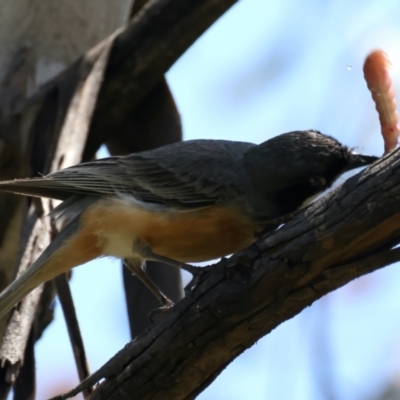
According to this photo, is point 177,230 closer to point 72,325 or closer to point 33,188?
point 33,188

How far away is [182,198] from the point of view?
186 inches

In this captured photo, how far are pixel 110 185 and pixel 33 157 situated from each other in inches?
74.0

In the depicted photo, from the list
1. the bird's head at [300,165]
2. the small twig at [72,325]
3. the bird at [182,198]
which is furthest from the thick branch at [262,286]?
the small twig at [72,325]

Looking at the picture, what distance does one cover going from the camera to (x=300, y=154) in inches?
178

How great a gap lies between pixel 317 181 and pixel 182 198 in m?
0.86

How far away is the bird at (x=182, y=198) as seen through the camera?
14.8ft

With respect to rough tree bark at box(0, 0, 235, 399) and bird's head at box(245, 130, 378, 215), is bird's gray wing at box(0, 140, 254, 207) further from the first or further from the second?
rough tree bark at box(0, 0, 235, 399)

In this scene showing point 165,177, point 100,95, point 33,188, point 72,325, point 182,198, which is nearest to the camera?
point 182,198

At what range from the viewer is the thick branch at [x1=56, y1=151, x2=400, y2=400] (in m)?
3.18

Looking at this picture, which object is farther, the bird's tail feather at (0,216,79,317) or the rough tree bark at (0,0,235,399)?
the rough tree bark at (0,0,235,399)

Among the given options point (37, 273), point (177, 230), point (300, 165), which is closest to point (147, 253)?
point (177, 230)

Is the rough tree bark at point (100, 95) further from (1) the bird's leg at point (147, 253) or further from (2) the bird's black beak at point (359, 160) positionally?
(2) the bird's black beak at point (359, 160)

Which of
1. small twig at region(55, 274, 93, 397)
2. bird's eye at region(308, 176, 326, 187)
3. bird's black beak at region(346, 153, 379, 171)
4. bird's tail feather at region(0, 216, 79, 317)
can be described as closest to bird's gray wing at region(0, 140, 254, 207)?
bird's tail feather at region(0, 216, 79, 317)

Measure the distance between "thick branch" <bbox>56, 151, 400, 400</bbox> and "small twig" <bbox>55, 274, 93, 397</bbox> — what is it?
146cm
